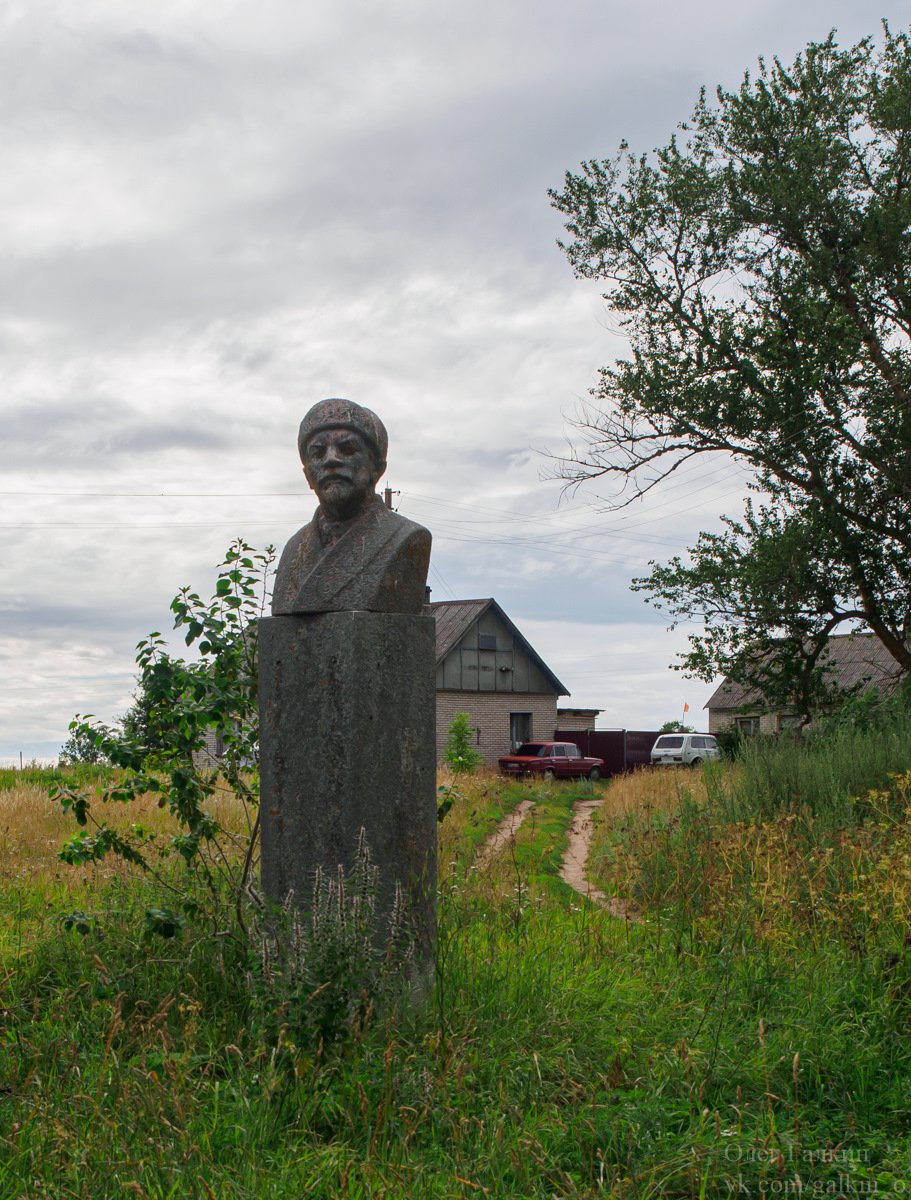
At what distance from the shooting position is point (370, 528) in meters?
4.92

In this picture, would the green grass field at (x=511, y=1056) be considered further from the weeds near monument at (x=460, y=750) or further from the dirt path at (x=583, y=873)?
the weeds near monument at (x=460, y=750)

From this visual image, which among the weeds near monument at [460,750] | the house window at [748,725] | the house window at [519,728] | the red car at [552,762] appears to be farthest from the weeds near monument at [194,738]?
the house window at [519,728]

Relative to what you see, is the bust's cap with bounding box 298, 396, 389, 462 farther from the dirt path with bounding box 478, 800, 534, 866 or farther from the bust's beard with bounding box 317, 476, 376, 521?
the dirt path with bounding box 478, 800, 534, 866

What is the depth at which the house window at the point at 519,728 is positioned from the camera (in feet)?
120

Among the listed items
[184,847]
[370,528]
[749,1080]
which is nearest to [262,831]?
[184,847]

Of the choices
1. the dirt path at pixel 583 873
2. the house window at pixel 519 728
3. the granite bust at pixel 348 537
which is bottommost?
the dirt path at pixel 583 873

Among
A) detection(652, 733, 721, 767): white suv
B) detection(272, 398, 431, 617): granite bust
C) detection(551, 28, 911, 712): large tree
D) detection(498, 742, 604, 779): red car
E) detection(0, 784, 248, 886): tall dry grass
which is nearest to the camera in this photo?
detection(272, 398, 431, 617): granite bust

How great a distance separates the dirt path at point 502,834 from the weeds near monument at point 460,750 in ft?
29.4

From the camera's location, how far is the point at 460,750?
28.2m

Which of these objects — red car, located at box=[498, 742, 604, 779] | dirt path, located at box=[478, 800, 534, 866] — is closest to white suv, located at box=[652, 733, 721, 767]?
red car, located at box=[498, 742, 604, 779]

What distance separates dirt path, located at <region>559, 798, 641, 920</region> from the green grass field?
0.28 meters

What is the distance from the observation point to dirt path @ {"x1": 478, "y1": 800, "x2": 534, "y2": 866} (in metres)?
7.23

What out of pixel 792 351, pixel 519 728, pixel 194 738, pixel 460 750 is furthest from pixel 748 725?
pixel 194 738

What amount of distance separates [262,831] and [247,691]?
1.16 metres
